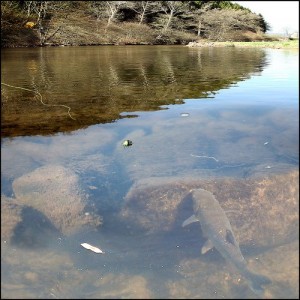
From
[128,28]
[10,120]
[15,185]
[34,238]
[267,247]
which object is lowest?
[267,247]

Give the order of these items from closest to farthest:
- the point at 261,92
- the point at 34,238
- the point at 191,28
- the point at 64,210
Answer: the point at 34,238
the point at 64,210
the point at 261,92
the point at 191,28

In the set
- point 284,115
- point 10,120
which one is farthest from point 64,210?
point 284,115

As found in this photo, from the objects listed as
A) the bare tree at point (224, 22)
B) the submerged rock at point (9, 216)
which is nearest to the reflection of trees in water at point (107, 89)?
the submerged rock at point (9, 216)

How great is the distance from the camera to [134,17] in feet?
148

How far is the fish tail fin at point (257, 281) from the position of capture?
2804mm

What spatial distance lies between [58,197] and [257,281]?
2.31 meters

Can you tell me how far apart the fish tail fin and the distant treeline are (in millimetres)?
30635

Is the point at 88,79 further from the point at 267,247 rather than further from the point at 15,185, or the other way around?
the point at 267,247

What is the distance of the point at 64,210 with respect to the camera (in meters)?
3.84

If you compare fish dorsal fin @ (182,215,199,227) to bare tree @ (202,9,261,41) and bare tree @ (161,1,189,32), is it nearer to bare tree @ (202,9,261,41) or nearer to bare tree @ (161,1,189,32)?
bare tree @ (161,1,189,32)

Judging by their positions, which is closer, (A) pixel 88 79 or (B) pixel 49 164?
(B) pixel 49 164

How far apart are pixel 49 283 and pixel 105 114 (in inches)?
185

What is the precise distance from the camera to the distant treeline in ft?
109

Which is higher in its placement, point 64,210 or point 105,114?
point 105,114
